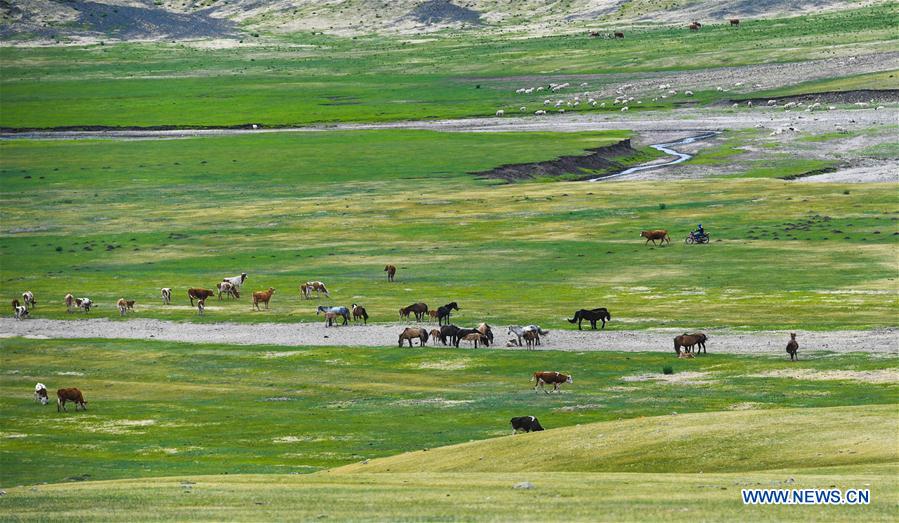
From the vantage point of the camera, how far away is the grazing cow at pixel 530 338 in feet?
191

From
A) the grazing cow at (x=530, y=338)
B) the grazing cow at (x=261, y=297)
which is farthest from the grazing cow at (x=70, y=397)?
the grazing cow at (x=261, y=297)

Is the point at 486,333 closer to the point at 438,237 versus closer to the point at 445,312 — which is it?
the point at 445,312

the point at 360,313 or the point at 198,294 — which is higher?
the point at 198,294

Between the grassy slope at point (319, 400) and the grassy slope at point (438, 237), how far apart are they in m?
9.05

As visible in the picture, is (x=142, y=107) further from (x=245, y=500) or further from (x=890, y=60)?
(x=245, y=500)

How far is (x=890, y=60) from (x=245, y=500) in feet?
542

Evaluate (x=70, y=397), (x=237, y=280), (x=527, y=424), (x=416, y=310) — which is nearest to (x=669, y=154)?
(x=237, y=280)

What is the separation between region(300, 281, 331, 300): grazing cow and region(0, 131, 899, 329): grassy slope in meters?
0.81

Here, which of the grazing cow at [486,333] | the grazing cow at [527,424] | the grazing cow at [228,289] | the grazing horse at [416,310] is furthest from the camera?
the grazing cow at [228,289]

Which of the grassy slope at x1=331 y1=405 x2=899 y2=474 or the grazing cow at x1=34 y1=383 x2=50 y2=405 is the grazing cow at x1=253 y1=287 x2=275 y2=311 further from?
the grassy slope at x1=331 y1=405 x2=899 y2=474

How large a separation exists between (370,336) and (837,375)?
2129 centimetres

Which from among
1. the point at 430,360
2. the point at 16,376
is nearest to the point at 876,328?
the point at 430,360

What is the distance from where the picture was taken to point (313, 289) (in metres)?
73.6

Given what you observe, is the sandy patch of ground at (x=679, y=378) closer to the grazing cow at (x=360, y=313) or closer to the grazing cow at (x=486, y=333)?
the grazing cow at (x=486, y=333)
